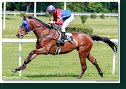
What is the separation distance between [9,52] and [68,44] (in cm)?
510

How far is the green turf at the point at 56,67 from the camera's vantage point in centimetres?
979

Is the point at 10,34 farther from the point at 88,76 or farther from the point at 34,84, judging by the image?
the point at 34,84

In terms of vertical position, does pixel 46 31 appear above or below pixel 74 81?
above

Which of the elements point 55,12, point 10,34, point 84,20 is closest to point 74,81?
point 55,12

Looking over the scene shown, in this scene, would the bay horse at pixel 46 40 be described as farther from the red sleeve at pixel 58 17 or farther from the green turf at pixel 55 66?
the green turf at pixel 55 66

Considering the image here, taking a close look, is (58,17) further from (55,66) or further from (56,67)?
(55,66)

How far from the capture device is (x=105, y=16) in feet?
95.4

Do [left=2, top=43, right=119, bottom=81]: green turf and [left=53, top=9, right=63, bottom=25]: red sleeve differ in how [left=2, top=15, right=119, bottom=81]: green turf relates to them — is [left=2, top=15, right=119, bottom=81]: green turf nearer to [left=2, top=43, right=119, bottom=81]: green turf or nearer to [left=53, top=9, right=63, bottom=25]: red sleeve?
[left=2, top=43, right=119, bottom=81]: green turf

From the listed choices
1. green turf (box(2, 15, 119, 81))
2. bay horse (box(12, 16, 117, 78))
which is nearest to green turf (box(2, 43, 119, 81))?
green turf (box(2, 15, 119, 81))

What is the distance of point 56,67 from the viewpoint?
11.5m

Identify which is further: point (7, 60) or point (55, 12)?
point (7, 60)

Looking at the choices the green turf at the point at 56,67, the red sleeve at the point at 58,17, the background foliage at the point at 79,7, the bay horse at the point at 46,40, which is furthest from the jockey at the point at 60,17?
the background foliage at the point at 79,7

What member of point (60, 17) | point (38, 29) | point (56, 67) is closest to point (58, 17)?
point (60, 17)

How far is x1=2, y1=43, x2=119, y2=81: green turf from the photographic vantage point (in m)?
9.79
